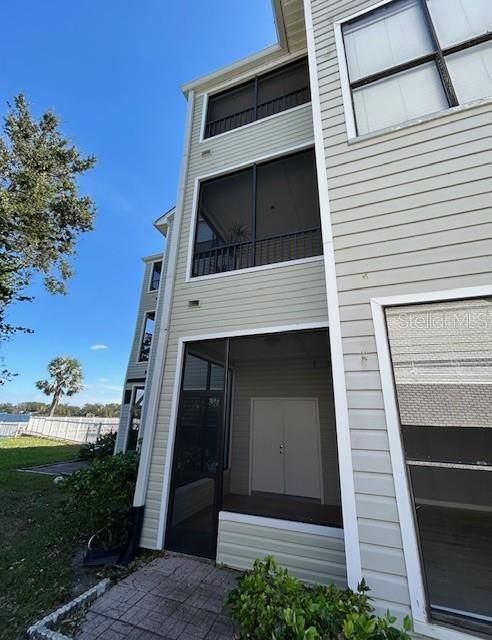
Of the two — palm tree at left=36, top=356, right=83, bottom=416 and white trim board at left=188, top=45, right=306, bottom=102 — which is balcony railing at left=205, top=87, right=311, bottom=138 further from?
palm tree at left=36, top=356, right=83, bottom=416

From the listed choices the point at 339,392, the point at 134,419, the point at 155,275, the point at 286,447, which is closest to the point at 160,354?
the point at 339,392

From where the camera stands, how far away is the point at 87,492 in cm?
383

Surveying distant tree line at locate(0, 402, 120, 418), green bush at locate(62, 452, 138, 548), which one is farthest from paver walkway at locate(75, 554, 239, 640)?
distant tree line at locate(0, 402, 120, 418)

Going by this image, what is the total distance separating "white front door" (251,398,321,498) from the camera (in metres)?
6.21

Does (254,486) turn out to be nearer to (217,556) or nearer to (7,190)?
(217,556)

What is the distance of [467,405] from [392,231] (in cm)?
161

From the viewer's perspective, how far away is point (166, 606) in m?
2.70

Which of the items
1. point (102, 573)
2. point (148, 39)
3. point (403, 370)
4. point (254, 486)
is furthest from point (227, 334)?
point (148, 39)

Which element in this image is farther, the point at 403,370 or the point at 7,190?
the point at 7,190

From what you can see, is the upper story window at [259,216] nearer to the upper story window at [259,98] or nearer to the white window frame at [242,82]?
the white window frame at [242,82]

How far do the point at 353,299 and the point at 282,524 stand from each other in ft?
9.15

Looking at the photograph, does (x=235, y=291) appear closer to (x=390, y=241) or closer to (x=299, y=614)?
(x=390, y=241)

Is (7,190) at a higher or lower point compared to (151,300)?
higher

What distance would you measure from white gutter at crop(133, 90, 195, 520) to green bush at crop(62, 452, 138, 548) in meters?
0.23
